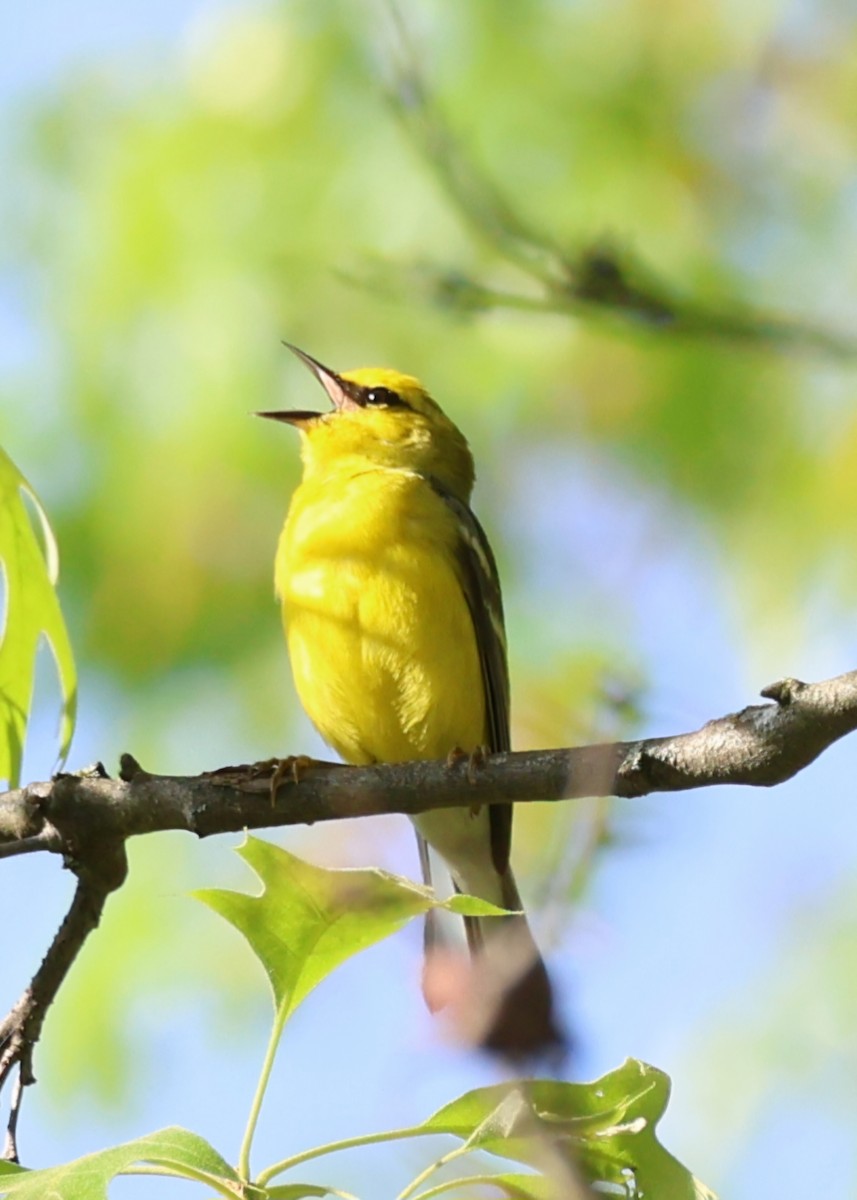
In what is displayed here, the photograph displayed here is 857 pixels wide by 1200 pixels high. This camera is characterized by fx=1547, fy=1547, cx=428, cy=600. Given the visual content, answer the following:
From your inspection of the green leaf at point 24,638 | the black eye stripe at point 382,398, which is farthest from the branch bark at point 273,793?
the black eye stripe at point 382,398

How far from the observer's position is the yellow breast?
5.19m

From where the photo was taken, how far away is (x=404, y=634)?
5168mm

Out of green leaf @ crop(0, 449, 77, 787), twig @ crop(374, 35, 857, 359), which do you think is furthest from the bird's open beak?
green leaf @ crop(0, 449, 77, 787)

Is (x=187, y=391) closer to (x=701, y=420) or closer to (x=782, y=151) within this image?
(x=701, y=420)

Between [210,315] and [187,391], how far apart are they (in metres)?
0.39

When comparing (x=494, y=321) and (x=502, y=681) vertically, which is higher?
(x=494, y=321)

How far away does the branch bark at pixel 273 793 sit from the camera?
3.01m

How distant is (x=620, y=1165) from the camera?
2.63m

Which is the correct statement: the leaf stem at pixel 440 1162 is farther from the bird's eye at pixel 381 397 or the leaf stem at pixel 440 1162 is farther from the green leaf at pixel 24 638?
the bird's eye at pixel 381 397

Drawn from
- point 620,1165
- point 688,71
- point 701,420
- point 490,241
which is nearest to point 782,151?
point 688,71

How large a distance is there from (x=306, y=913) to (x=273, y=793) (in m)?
A: 0.75

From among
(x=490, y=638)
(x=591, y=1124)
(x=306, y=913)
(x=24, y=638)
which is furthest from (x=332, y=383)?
(x=591, y=1124)

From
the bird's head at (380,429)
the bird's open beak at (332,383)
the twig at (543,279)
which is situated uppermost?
the bird's open beak at (332,383)

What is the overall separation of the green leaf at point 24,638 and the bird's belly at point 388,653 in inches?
84.3
